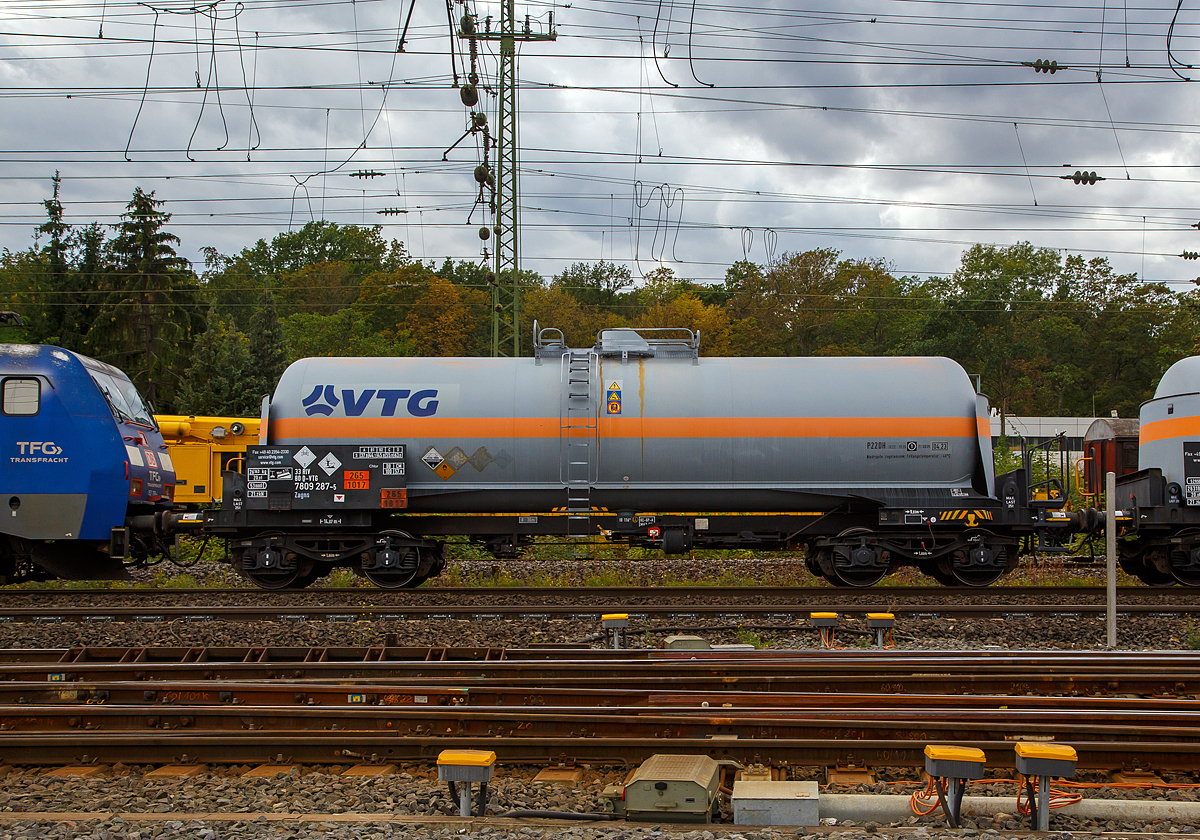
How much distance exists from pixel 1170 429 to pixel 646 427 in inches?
342

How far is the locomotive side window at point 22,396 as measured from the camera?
11.2m

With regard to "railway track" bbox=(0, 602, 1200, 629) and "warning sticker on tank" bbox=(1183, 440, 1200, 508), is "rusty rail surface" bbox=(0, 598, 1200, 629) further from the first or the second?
"warning sticker on tank" bbox=(1183, 440, 1200, 508)

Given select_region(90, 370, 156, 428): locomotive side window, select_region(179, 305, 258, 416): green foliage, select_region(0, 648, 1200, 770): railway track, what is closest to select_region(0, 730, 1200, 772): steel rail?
select_region(0, 648, 1200, 770): railway track

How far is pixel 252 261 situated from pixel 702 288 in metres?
45.6

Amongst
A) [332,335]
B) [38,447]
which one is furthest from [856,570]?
[332,335]

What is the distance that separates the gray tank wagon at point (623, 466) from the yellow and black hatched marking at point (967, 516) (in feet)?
0.14

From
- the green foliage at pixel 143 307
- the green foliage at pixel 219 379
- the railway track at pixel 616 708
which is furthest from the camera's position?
the green foliage at pixel 143 307

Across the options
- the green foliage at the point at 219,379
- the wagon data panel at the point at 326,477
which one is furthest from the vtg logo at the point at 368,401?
the green foliage at the point at 219,379

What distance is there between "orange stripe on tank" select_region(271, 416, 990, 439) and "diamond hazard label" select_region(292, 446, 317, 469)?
13.8 inches

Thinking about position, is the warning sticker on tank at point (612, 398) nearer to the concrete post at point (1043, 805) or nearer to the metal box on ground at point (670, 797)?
the metal box on ground at point (670, 797)

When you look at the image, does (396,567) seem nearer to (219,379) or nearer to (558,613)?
(558,613)

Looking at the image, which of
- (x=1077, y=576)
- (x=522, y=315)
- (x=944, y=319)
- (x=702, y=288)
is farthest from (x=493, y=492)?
(x=702, y=288)

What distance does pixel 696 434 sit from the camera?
40.1 ft

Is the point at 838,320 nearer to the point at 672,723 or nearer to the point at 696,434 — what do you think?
the point at 696,434
